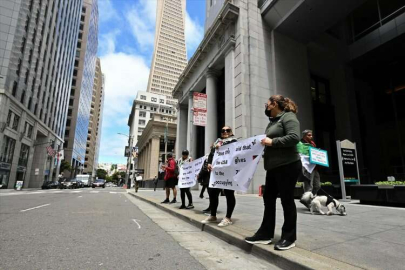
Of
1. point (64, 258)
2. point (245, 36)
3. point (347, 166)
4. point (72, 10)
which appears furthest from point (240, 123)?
point (72, 10)

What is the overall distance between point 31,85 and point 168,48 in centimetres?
12446

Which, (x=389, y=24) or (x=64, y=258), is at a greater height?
(x=389, y=24)

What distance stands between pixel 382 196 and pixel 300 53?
46.6 ft

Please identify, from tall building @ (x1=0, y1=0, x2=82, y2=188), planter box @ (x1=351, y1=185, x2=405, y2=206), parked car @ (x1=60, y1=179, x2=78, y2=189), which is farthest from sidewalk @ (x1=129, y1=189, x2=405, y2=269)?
parked car @ (x1=60, y1=179, x2=78, y2=189)

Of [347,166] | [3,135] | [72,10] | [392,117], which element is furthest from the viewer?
[72,10]

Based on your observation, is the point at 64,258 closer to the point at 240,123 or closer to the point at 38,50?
the point at 240,123

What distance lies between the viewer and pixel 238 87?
Answer: 17328mm

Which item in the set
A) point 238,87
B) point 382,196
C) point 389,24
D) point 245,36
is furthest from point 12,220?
point 389,24

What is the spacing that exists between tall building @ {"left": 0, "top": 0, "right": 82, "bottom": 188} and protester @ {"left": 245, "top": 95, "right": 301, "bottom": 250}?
3580 centimetres

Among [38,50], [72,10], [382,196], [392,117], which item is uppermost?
[72,10]

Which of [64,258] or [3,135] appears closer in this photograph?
[64,258]

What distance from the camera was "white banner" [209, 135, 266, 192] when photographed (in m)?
4.02

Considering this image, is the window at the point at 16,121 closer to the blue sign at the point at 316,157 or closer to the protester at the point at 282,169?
the blue sign at the point at 316,157

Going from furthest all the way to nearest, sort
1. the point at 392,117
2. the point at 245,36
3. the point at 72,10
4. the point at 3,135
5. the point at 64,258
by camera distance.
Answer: the point at 72,10 < the point at 3,135 < the point at 392,117 < the point at 245,36 < the point at 64,258
